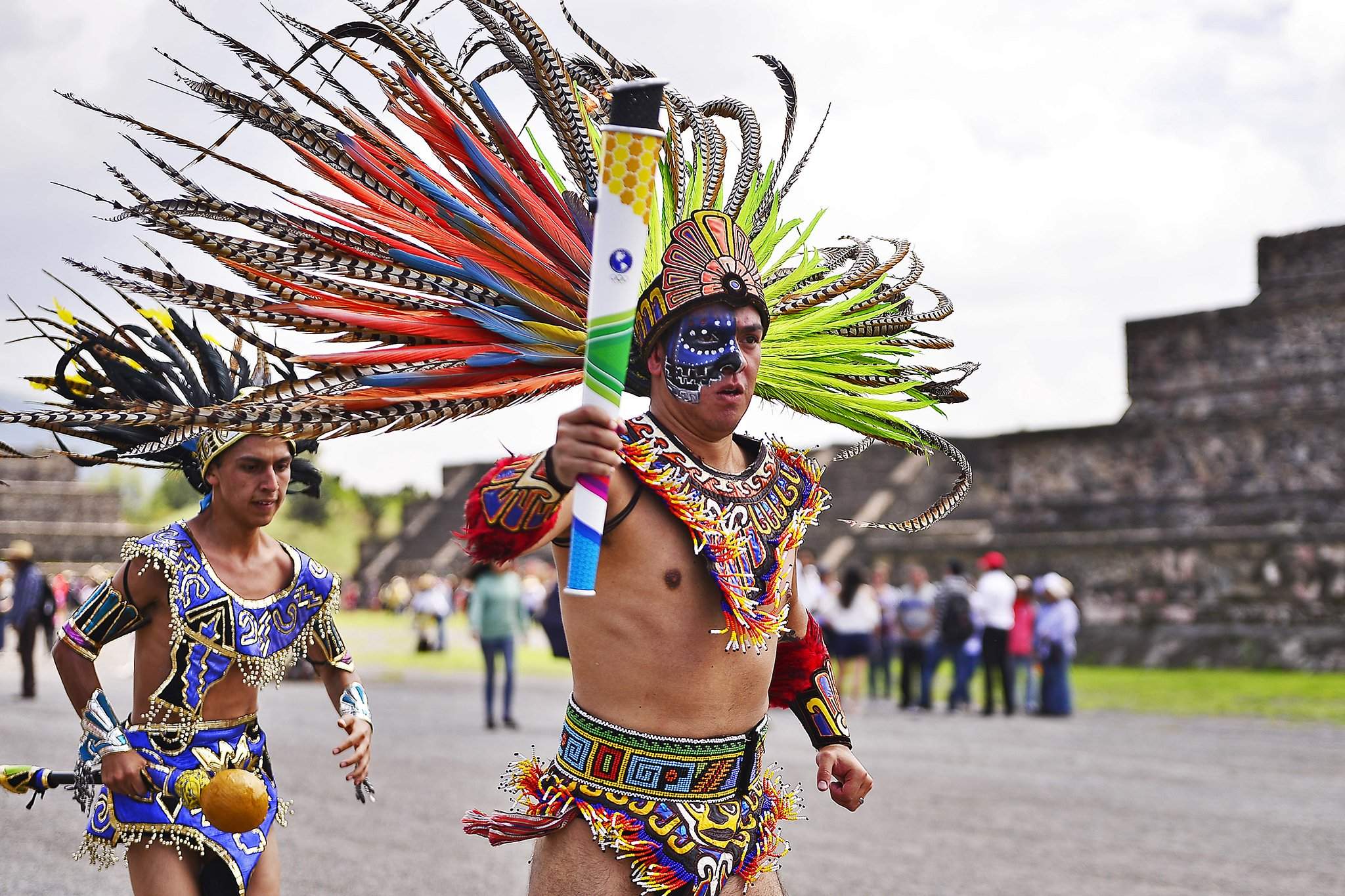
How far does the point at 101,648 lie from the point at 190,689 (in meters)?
0.28

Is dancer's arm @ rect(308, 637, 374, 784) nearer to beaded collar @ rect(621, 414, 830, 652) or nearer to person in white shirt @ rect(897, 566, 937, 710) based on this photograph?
beaded collar @ rect(621, 414, 830, 652)

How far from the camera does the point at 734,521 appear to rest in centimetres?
364

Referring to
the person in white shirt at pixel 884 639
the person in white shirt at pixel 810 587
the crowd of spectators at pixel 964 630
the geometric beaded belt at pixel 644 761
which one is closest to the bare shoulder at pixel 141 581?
the geometric beaded belt at pixel 644 761

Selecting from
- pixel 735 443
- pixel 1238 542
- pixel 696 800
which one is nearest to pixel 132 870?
pixel 696 800

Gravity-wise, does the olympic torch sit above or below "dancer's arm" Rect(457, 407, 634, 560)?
above

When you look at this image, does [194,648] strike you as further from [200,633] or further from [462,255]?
[462,255]

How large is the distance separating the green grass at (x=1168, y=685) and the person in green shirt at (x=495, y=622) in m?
6.05

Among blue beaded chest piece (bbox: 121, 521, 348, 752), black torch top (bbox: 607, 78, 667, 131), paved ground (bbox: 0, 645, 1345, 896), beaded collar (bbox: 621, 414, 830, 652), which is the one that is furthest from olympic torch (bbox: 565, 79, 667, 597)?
paved ground (bbox: 0, 645, 1345, 896)

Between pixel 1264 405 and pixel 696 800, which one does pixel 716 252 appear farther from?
pixel 1264 405

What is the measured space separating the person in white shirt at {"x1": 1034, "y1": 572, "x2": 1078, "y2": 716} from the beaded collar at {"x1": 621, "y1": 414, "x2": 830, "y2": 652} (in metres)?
13.8

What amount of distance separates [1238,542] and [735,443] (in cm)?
2389

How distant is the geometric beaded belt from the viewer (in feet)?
11.5

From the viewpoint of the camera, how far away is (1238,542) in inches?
1017

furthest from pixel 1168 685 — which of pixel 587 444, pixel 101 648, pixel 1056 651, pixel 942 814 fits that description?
pixel 587 444
